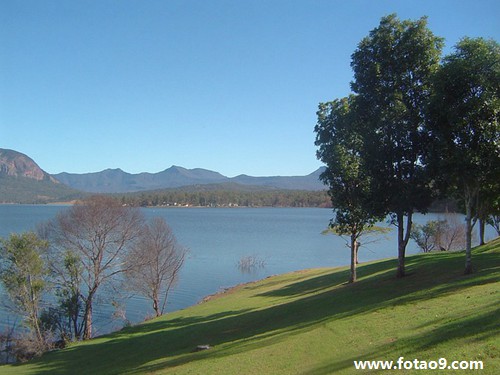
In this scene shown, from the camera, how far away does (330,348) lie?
13.8m

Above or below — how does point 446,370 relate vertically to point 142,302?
above

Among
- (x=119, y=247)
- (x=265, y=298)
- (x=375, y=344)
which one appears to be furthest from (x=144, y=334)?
(x=375, y=344)

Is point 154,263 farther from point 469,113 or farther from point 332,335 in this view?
point 469,113

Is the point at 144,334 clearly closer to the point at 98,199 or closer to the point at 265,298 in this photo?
the point at 265,298

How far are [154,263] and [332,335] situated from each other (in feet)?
95.1

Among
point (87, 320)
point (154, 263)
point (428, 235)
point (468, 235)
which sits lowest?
point (87, 320)

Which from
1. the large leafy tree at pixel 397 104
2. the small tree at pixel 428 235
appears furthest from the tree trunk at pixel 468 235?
the small tree at pixel 428 235

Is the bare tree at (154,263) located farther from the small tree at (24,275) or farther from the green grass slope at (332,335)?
the green grass slope at (332,335)

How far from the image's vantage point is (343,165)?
2692 centimetres

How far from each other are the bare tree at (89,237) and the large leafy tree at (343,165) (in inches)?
737

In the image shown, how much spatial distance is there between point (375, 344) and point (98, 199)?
30861mm

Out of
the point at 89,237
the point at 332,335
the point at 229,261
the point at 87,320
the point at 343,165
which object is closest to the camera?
the point at 332,335

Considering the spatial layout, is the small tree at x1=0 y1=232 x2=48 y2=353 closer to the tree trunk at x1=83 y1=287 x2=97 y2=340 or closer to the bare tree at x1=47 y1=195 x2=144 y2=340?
the bare tree at x1=47 y1=195 x2=144 y2=340

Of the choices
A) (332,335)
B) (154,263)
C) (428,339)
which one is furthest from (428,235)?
(428,339)
